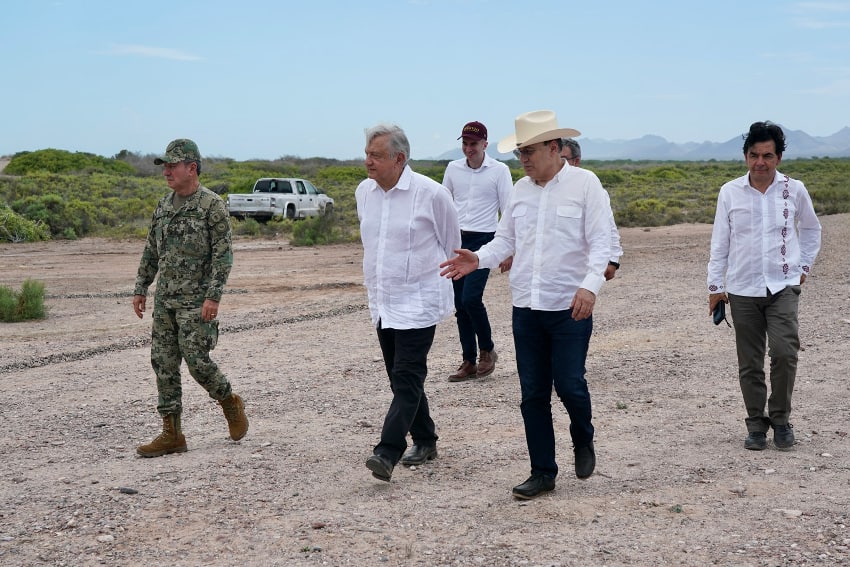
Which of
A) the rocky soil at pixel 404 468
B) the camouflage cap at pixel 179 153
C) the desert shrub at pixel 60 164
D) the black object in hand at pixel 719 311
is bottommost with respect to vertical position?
the rocky soil at pixel 404 468

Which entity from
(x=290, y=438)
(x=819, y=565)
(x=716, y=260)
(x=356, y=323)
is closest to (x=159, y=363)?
(x=290, y=438)

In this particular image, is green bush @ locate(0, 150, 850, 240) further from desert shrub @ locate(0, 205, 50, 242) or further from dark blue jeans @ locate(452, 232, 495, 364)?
dark blue jeans @ locate(452, 232, 495, 364)

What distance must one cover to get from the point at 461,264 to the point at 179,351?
6.90 feet

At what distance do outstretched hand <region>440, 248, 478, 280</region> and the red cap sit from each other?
327cm

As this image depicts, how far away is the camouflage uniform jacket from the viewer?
6602mm

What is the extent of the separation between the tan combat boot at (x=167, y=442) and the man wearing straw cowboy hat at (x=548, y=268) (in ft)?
7.06

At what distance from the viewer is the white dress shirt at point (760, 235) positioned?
6508 millimetres

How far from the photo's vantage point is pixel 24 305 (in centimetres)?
1389

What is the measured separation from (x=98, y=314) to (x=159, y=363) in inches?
321

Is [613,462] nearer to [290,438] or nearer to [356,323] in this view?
[290,438]

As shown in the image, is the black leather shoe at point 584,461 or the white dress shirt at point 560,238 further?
the black leather shoe at point 584,461

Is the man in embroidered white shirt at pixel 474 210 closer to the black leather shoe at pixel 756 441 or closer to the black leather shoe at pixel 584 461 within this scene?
the black leather shoe at pixel 756 441

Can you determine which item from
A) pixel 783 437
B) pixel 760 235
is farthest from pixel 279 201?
pixel 783 437

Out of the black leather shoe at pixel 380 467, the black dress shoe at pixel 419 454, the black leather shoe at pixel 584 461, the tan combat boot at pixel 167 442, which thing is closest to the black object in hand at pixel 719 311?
the black leather shoe at pixel 584 461
